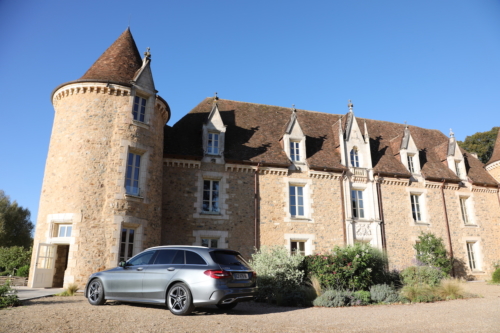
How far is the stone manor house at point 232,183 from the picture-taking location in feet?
42.7

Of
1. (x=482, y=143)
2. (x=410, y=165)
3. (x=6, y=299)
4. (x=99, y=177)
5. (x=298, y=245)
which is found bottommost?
(x=6, y=299)

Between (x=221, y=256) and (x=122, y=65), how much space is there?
436 inches

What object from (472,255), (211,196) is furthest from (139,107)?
(472,255)

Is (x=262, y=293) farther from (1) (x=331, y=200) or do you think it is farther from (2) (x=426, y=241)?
(2) (x=426, y=241)

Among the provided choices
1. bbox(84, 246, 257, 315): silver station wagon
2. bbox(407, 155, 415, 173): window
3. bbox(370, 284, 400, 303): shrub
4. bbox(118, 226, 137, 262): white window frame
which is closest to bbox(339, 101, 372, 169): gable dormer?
bbox(407, 155, 415, 173): window

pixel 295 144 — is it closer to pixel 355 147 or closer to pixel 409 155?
pixel 355 147

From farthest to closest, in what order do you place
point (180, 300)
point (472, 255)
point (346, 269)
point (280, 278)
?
point (472, 255), point (346, 269), point (280, 278), point (180, 300)

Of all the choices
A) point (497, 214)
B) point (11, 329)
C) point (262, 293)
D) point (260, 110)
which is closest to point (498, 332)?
point (262, 293)

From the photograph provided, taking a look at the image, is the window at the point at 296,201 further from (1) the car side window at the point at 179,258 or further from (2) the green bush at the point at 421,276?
(1) the car side window at the point at 179,258

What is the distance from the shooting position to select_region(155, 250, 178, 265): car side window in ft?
26.2

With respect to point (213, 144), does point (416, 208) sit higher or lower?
lower

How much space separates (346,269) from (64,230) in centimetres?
1027

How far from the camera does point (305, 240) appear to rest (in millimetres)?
17125

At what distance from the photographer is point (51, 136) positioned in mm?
14477
